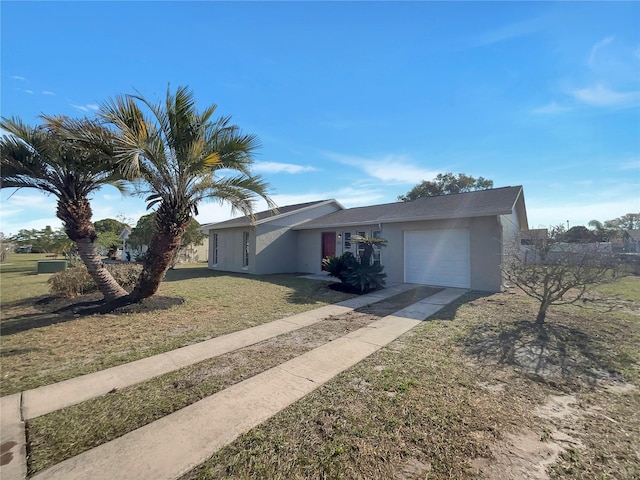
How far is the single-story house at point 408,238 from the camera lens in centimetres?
1037

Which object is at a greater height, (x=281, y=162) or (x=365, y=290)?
(x=281, y=162)

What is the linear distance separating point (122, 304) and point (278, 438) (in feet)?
22.7

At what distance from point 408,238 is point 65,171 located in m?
11.7

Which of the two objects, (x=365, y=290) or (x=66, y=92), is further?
(x=365, y=290)

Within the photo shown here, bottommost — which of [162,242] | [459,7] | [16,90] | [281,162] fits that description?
[162,242]

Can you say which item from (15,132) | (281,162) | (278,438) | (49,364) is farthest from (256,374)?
(281,162)

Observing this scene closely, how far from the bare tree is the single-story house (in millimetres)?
1773

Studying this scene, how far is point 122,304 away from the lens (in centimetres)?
751

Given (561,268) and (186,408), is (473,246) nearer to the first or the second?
(561,268)

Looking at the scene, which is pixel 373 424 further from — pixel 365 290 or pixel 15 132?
pixel 15 132

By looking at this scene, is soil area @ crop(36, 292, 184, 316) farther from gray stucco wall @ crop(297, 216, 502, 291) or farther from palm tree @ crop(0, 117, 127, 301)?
gray stucco wall @ crop(297, 216, 502, 291)

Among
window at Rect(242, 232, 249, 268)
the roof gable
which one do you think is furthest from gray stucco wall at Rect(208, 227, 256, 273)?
the roof gable

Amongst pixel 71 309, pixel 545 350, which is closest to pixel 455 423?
pixel 545 350

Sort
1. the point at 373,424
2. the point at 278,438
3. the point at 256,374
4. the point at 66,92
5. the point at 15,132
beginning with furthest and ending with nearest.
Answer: the point at 66,92
the point at 15,132
the point at 256,374
the point at 373,424
the point at 278,438
